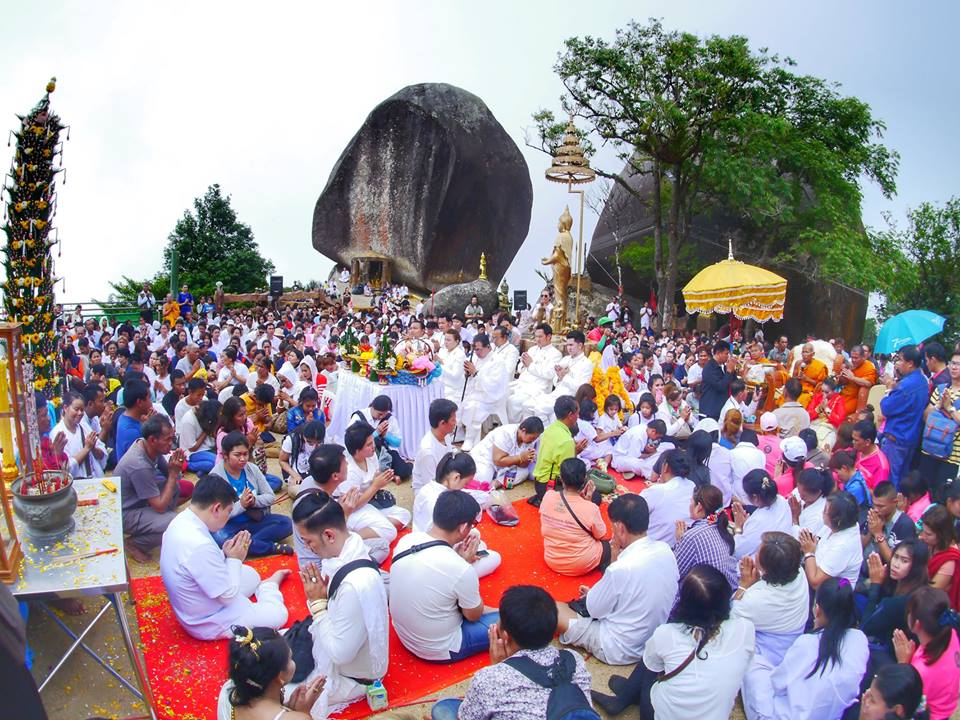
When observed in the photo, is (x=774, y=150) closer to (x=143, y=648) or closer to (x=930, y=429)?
(x=930, y=429)

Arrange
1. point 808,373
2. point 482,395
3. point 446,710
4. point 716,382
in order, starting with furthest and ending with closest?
point 808,373
point 482,395
point 716,382
point 446,710

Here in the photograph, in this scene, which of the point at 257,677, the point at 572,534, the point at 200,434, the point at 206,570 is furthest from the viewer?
the point at 200,434

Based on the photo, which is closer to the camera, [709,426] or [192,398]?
[192,398]

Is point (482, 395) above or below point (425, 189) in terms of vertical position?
below

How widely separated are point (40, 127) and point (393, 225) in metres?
27.0

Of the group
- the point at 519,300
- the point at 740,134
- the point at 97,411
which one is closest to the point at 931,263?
the point at 740,134

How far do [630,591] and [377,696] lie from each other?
60.1 inches

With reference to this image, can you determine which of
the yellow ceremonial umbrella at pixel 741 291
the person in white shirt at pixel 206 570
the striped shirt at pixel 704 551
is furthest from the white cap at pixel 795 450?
the yellow ceremonial umbrella at pixel 741 291

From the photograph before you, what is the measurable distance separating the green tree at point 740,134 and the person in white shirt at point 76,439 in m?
16.9

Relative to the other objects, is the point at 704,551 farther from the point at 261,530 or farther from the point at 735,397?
the point at 735,397

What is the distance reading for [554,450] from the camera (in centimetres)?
638

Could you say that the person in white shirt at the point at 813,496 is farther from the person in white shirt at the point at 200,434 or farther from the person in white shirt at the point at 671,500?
the person in white shirt at the point at 200,434

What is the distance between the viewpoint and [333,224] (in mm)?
31484

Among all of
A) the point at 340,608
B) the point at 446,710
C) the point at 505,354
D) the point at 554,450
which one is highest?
the point at 505,354
